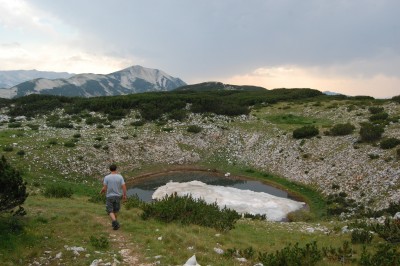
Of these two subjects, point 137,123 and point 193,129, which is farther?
point 137,123

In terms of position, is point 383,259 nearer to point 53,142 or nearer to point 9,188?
point 9,188

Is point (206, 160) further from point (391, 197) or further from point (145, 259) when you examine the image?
point (145, 259)

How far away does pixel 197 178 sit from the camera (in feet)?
129

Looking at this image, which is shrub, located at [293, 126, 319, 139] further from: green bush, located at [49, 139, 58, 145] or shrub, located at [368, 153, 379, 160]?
green bush, located at [49, 139, 58, 145]

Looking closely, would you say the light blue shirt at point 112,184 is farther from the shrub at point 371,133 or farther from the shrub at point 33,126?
the shrub at point 33,126

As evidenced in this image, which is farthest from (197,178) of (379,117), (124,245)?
(379,117)

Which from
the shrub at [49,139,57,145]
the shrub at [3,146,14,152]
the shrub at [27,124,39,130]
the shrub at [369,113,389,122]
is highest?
the shrub at [369,113,389,122]

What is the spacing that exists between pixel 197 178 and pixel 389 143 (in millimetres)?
20826

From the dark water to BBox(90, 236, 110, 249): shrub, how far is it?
1843 cm

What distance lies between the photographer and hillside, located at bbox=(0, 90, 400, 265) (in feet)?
46.0

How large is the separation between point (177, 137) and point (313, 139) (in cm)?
1857

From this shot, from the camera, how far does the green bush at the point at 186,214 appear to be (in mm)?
16969

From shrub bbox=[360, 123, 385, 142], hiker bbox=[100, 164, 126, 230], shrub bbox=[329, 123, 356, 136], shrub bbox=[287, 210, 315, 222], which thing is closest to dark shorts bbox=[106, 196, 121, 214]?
hiker bbox=[100, 164, 126, 230]

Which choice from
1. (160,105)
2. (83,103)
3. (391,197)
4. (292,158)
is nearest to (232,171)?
(292,158)
